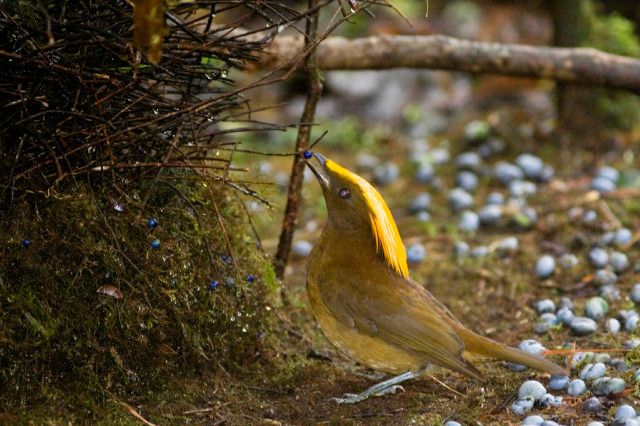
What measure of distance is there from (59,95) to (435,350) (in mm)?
2019

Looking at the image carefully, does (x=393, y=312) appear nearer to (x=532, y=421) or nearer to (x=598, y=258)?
(x=532, y=421)

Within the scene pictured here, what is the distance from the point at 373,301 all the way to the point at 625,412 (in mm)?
1248

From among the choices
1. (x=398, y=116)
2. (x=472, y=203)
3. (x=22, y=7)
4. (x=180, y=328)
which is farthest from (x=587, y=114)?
(x=22, y=7)

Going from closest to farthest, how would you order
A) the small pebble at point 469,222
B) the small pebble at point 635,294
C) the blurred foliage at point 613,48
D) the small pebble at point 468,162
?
the small pebble at point 635,294, the small pebble at point 469,222, the small pebble at point 468,162, the blurred foliage at point 613,48

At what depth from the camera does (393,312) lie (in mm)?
4293

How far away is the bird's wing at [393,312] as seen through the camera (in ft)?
13.7

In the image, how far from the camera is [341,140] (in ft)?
29.2

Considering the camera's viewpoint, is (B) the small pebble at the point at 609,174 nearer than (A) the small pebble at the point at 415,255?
No

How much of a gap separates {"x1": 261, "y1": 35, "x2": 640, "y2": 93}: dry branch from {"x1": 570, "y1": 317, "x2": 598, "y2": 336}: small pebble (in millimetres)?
2145

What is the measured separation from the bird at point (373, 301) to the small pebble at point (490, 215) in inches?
90.4

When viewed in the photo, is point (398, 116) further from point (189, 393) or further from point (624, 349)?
point (189, 393)

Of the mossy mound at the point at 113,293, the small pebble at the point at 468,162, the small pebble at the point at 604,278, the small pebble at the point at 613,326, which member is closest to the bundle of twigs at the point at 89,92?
the mossy mound at the point at 113,293

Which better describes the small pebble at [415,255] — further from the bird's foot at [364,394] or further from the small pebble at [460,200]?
the bird's foot at [364,394]

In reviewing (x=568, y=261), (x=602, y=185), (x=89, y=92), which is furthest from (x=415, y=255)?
(x=89, y=92)
